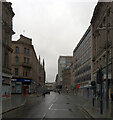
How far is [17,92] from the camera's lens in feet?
206

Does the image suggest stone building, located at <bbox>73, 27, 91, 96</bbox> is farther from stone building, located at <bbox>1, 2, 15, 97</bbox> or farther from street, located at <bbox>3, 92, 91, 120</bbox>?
street, located at <bbox>3, 92, 91, 120</bbox>

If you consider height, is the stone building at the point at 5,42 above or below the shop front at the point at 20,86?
above

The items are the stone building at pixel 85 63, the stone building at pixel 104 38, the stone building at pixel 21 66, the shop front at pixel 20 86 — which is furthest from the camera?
the stone building at pixel 21 66

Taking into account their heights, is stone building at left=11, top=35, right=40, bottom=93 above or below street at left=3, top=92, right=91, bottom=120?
above

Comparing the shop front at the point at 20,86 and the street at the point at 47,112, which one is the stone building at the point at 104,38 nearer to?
the street at the point at 47,112

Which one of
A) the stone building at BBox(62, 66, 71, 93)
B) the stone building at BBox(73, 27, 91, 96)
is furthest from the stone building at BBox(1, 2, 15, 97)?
the stone building at BBox(62, 66, 71, 93)

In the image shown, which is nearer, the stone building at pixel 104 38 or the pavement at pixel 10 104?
the pavement at pixel 10 104

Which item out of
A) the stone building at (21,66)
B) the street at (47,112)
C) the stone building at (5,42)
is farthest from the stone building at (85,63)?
the street at (47,112)

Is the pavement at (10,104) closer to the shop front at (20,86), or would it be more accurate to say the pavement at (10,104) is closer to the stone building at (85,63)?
the stone building at (85,63)

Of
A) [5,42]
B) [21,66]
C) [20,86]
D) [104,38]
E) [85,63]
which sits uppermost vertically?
[104,38]

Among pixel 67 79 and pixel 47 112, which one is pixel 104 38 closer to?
pixel 47 112

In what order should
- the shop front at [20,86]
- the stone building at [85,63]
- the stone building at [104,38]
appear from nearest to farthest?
the stone building at [104,38] → the stone building at [85,63] → the shop front at [20,86]

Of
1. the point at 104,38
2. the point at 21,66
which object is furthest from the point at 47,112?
the point at 21,66

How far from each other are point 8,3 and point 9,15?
210 centimetres
